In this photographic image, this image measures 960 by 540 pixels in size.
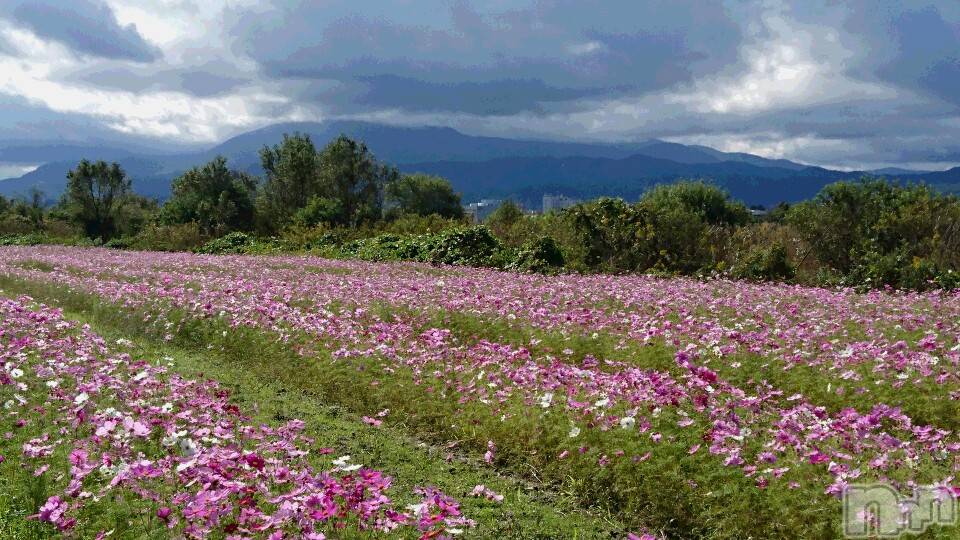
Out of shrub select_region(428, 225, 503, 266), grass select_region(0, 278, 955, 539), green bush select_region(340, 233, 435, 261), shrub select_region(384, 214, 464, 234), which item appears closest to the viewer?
grass select_region(0, 278, 955, 539)

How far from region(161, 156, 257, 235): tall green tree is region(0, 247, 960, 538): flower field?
4370cm

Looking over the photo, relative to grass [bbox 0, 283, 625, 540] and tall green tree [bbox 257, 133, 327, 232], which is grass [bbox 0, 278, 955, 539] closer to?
grass [bbox 0, 283, 625, 540]

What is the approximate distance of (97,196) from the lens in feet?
207

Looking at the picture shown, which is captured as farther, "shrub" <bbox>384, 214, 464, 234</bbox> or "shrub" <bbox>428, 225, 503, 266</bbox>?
"shrub" <bbox>384, 214, 464, 234</bbox>

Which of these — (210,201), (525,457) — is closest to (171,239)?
(210,201)

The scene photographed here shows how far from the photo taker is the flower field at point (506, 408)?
177 inches

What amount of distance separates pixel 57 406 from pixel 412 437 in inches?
139

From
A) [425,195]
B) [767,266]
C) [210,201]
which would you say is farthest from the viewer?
[425,195]

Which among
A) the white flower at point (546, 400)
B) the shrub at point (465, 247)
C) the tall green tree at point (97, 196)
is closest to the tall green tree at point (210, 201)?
the tall green tree at point (97, 196)

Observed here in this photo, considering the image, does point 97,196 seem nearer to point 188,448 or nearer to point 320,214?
point 320,214

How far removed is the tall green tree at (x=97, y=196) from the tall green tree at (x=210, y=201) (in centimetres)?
579

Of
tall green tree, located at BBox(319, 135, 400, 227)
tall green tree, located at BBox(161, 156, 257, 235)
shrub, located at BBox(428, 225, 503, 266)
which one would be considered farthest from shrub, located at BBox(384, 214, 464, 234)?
tall green tree, located at BBox(319, 135, 400, 227)

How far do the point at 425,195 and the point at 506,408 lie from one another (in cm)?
8403

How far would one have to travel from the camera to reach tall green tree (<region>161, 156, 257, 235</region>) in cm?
5422
